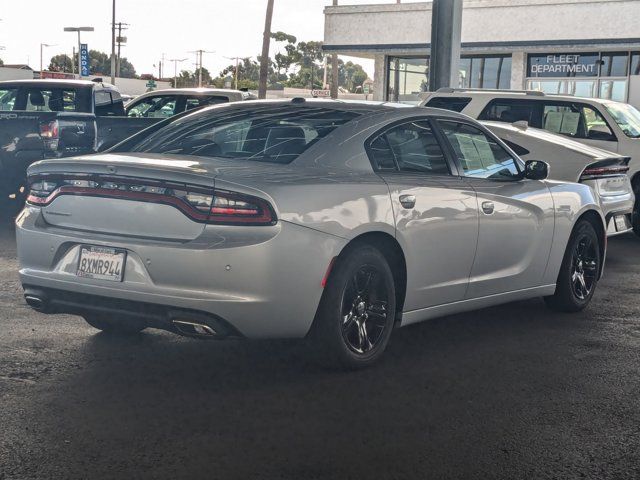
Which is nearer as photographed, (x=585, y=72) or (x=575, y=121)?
(x=575, y=121)

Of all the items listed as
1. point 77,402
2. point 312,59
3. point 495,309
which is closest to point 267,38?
point 495,309

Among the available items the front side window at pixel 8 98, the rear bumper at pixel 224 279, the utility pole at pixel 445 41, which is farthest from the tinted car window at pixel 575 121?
the rear bumper at pixel 224 279

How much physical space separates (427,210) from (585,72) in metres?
34.3

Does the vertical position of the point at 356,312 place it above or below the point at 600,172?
below

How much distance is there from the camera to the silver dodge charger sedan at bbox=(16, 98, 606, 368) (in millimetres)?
5574

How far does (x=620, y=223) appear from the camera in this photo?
11328mm

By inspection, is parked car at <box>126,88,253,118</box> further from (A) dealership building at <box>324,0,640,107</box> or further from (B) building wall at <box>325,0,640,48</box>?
(B) building wall at <box>325,0,640,48</box>

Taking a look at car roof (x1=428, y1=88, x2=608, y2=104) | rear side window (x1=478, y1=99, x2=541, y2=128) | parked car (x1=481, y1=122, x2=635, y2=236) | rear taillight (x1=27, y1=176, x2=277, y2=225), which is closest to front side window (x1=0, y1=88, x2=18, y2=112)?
car roof (x1=428, y1=88, x2=608, y2=104)

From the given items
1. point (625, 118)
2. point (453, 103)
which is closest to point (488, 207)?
point (453, 103)

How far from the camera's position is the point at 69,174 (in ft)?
19.6

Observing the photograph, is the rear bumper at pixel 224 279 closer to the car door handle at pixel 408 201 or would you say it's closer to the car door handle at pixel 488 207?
the car door handle at pixel 408 201

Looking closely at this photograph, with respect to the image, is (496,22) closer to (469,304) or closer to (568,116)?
(568,116)

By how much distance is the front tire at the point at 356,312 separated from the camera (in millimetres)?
5938

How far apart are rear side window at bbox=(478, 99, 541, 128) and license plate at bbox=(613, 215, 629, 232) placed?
2.99m
